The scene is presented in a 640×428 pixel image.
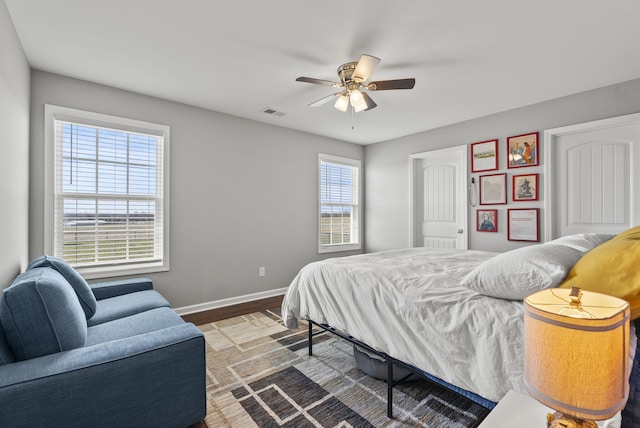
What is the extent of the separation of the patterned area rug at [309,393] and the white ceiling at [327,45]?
258 cm

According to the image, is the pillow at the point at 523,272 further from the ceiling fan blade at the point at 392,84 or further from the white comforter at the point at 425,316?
the ceiling fan blade at the point at 392,84

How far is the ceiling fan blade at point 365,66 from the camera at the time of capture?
220cm

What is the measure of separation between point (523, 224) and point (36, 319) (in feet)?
14.8

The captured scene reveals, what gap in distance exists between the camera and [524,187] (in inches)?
145

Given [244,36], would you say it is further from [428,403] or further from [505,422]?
[428,403]

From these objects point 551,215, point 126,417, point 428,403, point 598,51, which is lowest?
point 428,403

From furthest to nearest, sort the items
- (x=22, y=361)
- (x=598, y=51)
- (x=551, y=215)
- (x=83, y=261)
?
(x=551, y=215), (x=83, y=261), (x=598, y=51), (x=22, y=361)

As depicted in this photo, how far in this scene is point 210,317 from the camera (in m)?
3.55

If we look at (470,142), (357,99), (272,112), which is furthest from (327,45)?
(470,142)

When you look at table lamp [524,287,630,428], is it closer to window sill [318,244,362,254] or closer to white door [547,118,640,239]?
white door [547,118,640,239]

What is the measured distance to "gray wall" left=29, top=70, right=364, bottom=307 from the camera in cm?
301

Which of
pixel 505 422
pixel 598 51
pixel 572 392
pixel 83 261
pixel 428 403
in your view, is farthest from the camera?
pixel 83 261

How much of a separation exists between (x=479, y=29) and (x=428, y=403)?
8.66ft

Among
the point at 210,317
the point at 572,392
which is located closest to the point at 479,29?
the point at 572,392
